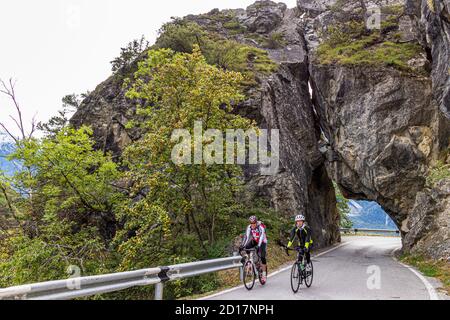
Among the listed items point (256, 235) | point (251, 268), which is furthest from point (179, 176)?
point (251, 268)

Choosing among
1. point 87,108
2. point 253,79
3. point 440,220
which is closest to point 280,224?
point 440,220

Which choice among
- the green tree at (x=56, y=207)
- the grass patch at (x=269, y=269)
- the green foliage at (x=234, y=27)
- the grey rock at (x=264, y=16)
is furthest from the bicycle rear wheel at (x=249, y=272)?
the grey rock at (x=264, y=16)

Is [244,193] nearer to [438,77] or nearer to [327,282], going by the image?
[327,282]

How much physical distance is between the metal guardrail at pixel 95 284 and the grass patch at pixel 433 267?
712 cm

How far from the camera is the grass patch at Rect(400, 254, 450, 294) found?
11.4 metres

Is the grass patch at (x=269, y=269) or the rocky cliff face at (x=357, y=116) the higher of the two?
the rocky cliff face at (x=357, y=116)

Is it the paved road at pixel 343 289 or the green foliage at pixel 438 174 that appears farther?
the green foliage at pixel 438 174

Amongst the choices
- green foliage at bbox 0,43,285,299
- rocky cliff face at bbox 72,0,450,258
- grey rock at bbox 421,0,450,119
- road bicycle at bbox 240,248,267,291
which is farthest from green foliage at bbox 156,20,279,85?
road bicycle at bbox 240,248,267,291

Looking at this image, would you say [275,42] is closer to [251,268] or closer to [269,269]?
[269,269]

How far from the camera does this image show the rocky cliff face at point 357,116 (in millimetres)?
20078

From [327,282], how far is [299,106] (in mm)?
19844

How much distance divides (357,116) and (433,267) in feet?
42.3

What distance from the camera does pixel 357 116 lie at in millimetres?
24609

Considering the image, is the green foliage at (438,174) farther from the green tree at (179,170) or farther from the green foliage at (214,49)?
the green foliage at (214,49)
